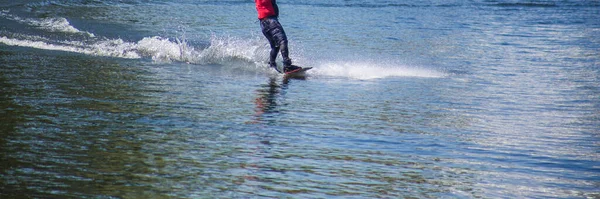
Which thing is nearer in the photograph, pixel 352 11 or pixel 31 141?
pixel 31 141

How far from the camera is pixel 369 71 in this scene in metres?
14.1

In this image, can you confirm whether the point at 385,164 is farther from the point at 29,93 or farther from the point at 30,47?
the point at 30,47

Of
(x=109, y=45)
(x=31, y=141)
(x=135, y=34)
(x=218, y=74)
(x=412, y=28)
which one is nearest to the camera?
(x=31, y=141)

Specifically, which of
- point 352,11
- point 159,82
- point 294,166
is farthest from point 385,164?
point 352,11

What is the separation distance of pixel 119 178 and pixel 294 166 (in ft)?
4.70

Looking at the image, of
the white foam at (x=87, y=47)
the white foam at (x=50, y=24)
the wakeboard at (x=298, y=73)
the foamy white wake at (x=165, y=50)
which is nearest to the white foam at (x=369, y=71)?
the wakeboard at (x=298, y=73)

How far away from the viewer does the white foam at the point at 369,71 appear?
13.8 m

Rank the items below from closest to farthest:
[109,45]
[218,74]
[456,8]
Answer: [218,74], [109,45], [456,8]

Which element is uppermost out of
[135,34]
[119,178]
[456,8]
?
[456,8]

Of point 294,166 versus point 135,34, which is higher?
point 135,34

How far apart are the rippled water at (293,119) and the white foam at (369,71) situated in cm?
4

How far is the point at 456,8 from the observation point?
38281 mm

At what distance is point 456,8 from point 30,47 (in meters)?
26.7

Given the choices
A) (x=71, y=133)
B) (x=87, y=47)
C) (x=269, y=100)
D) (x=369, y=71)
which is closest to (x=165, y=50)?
(x=87, y=47)
